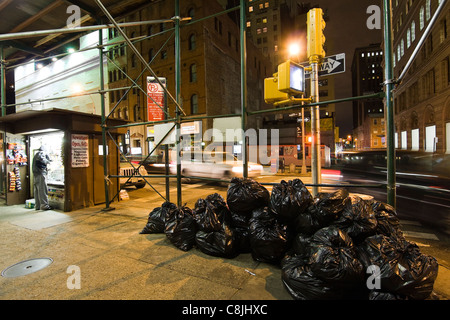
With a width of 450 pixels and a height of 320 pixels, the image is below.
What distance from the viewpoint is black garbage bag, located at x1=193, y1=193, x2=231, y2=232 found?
3.73 m

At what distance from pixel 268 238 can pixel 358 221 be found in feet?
3.82

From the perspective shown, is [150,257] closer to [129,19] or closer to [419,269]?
[419,269]

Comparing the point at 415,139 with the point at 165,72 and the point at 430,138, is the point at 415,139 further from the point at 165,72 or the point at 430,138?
the point at 165,72

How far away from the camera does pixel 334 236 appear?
269 cm

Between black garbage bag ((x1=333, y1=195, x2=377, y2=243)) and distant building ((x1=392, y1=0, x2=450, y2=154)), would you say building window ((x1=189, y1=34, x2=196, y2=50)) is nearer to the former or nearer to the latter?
distant building ((x1=392, y1=0, x2=450, y2=154))

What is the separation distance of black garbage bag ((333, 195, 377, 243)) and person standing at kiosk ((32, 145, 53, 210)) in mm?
7723

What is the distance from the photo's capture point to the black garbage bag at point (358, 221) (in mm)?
2856

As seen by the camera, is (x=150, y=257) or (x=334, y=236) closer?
(x=334, y=236)

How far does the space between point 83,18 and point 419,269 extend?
382 inches

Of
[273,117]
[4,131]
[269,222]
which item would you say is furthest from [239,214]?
[273,117]

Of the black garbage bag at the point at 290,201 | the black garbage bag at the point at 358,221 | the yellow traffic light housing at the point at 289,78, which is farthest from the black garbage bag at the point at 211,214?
the yellow traffic light housing at the point at 289,78

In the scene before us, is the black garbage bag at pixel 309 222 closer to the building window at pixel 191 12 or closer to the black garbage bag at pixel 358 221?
the black garbage bag at pixel 358 221

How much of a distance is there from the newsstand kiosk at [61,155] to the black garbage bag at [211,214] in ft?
15.1

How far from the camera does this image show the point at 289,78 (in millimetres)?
4301
